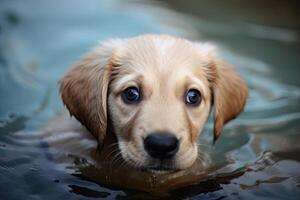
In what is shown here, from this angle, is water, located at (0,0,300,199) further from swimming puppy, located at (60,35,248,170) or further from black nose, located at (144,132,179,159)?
black nose, located at (144,132,179,159)

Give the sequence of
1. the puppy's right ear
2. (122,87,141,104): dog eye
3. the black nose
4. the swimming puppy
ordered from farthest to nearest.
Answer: the puppy's right ear < (122,87,141,104): dog eye < the swimming puppy < the black nose

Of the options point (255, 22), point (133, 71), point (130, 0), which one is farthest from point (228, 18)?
point (133, 71)

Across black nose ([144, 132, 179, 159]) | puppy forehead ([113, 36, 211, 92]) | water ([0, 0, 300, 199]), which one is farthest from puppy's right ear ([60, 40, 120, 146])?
black nose ([144, 132, 179, 159])

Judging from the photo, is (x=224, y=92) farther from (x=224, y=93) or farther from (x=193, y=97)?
(x=193, y=97)

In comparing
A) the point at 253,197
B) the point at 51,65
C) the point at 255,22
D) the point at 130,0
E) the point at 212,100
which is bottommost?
the point at 253,197

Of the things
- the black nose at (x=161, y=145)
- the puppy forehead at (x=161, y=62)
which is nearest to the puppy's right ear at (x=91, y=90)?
the puppy forehead at (x=161, y=62)

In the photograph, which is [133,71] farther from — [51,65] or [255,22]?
[255,22]
